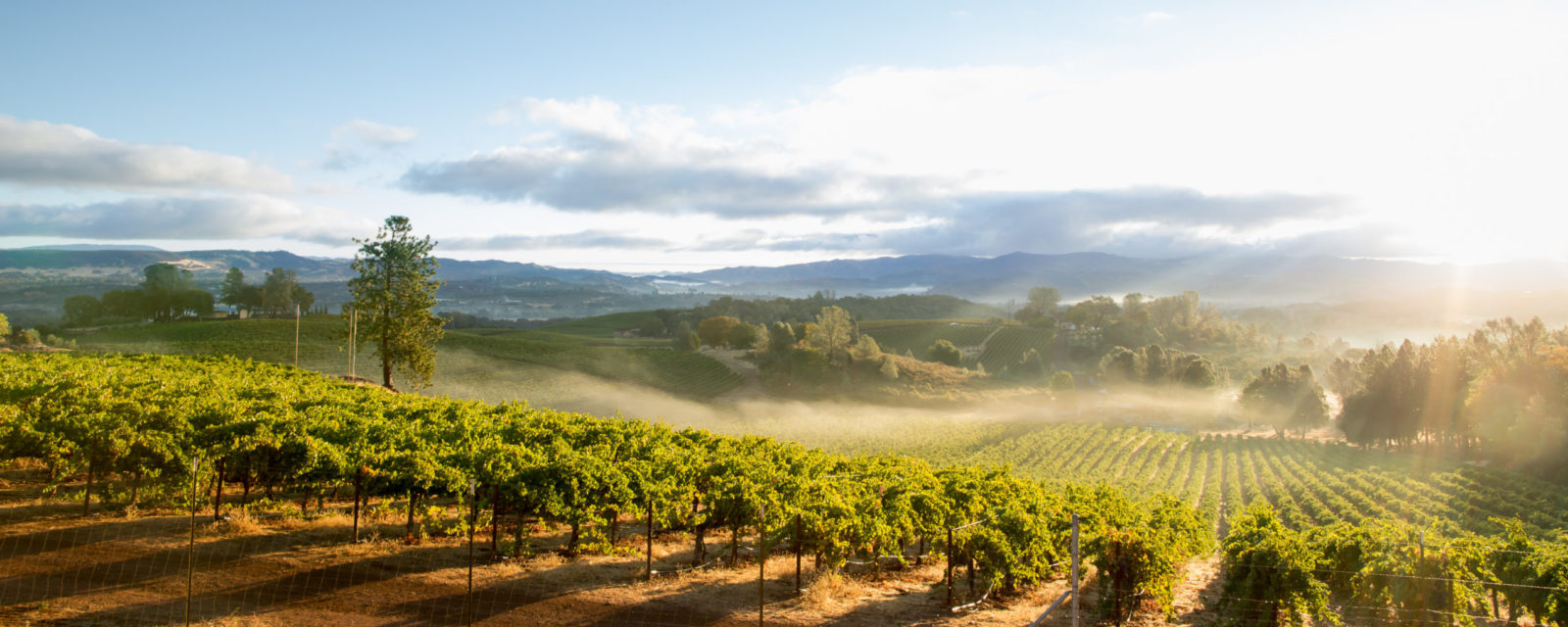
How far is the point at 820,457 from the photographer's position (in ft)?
72.7

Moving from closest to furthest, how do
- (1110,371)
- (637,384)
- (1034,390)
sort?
(637,384), (1034,390), (1110,371)

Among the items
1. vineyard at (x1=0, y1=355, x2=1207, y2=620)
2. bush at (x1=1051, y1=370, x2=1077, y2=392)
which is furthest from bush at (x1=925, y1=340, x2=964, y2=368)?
vineyard at (x1=0, y1=355, x2=1207, y2=620)

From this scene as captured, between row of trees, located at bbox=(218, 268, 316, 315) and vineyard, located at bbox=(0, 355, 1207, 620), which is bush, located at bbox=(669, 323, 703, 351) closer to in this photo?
row of trees, located at bbox=(218, 268, 316, 315)

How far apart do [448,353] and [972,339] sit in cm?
10655

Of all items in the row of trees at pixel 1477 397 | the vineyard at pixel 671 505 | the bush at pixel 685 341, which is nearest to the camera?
the vineyard at pixel 671 505

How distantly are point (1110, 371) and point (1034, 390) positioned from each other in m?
17.5

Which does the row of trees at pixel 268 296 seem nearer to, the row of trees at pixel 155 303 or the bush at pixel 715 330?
the row of trees at pixel 155 303

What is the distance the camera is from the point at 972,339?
490 ft

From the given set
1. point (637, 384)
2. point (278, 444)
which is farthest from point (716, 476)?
point (637, 384)

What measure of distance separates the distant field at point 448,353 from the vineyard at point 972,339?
47606 millimetres

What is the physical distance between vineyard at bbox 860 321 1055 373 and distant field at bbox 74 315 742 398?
47606mm

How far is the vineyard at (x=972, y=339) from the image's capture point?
133 meters

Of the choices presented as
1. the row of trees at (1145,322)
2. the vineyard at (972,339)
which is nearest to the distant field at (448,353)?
the vineyard at (972,339)

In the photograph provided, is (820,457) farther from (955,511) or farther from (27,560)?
(27,560)
